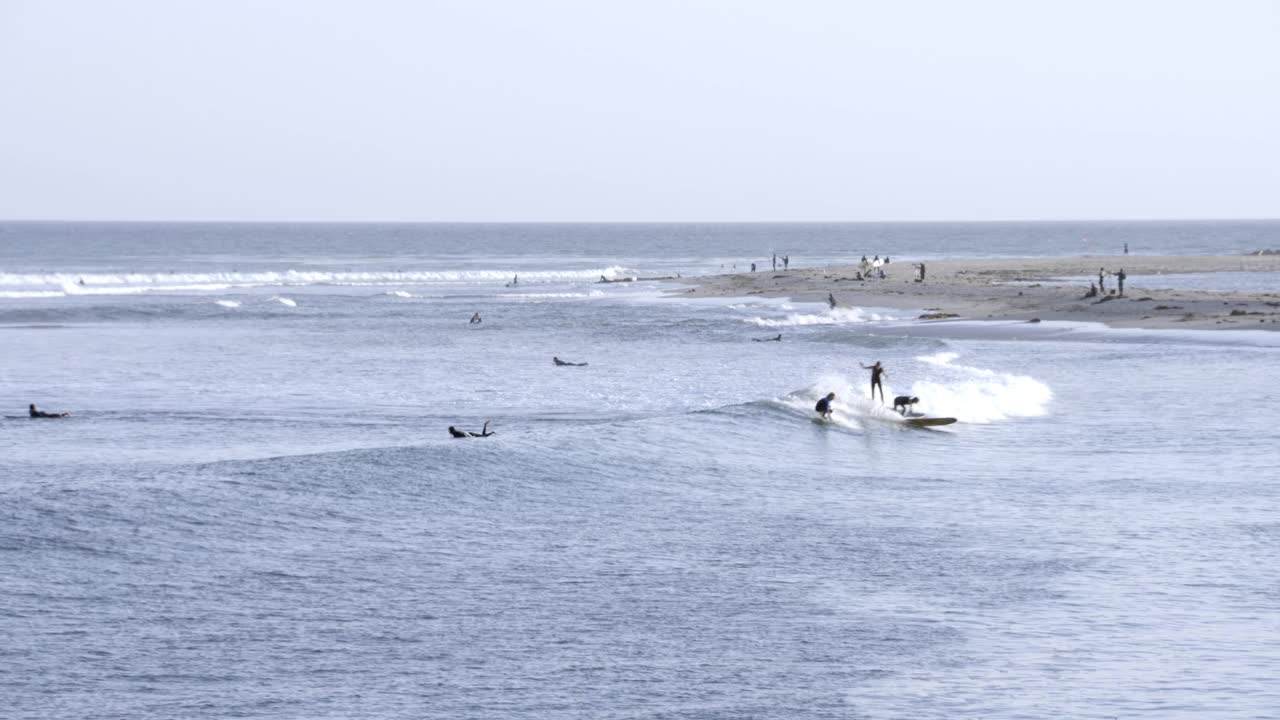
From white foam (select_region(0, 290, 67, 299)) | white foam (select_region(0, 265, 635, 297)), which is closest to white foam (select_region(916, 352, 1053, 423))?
white foam (select_region(0, 290, 67, 299))

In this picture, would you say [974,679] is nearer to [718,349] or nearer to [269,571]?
[269,571]

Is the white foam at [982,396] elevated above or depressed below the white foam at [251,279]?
above

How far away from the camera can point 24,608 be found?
20703 millimetres

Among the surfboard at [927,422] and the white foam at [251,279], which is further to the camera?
the white foam at [251,279]

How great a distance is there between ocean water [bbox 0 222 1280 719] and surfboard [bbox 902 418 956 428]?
0.61 m

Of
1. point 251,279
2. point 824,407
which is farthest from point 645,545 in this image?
point 251,279

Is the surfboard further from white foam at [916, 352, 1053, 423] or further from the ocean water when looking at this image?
white foam at [916, 352, 1053, 423]

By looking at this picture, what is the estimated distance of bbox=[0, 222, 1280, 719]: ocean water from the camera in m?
17.9

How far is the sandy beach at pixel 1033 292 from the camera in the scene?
238 feet

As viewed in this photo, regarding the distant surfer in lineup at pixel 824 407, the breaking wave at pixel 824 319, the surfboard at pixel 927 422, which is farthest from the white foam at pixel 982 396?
the breaking wave at pixel 824 319

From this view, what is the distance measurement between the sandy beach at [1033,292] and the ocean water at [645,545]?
1747cm

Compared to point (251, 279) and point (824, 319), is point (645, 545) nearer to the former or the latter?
point (824, 319)

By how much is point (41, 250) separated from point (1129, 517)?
621ft

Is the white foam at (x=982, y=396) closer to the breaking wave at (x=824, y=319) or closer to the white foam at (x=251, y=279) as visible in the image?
the breaking wave at (x=824, y=319)
